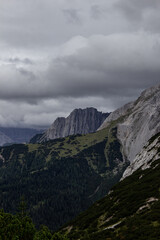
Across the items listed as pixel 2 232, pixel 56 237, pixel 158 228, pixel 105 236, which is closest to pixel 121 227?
pixel 105 236

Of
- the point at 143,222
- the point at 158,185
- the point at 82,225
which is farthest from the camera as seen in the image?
the point at 82,225

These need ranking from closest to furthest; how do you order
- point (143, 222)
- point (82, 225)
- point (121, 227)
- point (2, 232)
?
point (2, 232) < point (143, 222) < point (121, 227) < point (82, 225)

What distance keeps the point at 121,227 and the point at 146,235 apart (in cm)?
924

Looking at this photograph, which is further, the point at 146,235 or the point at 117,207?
the point at 117,207

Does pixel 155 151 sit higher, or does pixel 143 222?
pixel 155 151

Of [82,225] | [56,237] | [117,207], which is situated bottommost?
[82,225]

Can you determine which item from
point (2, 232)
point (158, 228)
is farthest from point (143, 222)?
point (2, 232)

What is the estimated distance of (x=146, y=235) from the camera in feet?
103

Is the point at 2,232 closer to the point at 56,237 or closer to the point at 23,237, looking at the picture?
the point at 23,237

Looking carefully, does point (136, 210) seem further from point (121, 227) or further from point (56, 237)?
point (56, 237)

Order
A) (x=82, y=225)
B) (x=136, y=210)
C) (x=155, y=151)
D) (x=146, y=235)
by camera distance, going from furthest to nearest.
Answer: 1. (x=155, y=151)
2. (x=82, y=225)
3. (x=136, y=210)
4. (x=146, y=235)

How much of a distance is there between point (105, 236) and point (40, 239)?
40.5ft

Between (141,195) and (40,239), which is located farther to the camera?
(141,195)

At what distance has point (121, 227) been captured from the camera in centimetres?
3994
